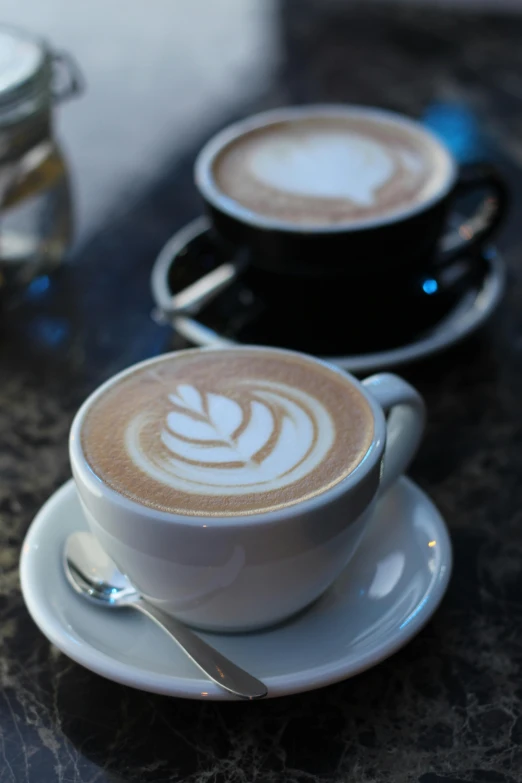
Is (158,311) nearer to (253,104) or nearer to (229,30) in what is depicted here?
(253,104)

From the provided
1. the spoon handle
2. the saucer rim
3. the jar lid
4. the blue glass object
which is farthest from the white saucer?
the jar lid

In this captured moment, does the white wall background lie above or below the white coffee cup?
below

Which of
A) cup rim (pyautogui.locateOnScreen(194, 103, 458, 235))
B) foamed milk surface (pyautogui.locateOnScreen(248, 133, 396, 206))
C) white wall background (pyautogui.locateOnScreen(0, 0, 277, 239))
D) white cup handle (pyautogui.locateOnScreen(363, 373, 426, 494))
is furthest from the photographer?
white wall background (pyautogui.locateOnScreen(0, 0, 277, 239))

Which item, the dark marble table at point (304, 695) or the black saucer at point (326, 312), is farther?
the black saucer at point (326, 312)

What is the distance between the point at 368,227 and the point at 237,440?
0.29 m

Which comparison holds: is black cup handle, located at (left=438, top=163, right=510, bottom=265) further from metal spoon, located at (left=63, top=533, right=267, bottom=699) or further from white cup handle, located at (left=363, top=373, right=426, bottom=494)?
metal spoon, located at (left=63, top=533, right=267, bottom=699)

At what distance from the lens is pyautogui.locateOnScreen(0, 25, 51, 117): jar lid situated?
0.88m

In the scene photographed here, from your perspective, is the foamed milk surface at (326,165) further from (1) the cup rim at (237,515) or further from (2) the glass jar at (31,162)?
(1) the cup rim at (237,515)

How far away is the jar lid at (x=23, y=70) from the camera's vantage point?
88cm

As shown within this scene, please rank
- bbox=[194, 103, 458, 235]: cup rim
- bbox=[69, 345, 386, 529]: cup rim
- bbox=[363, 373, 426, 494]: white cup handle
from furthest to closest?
bbox=[194, 103, 458, 235]: cup rim, bbox=[363, 373, 426, 494]: white cup handle, bbox=[69, 345, 386, 529]: cup rim

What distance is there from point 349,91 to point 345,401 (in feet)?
3.01

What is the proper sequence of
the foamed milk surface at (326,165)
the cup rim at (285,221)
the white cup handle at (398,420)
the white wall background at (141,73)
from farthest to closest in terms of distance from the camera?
1. the white wall background at (141,73)
2. the foamed milk surface at (326,165)
3. the cup rim at (285,221)
4. the white cup handle at (398,420)

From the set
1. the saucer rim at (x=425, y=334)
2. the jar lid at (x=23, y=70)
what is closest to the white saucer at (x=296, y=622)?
the saucer rim at (x=425, y=334)

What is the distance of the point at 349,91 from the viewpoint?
1421 mm
